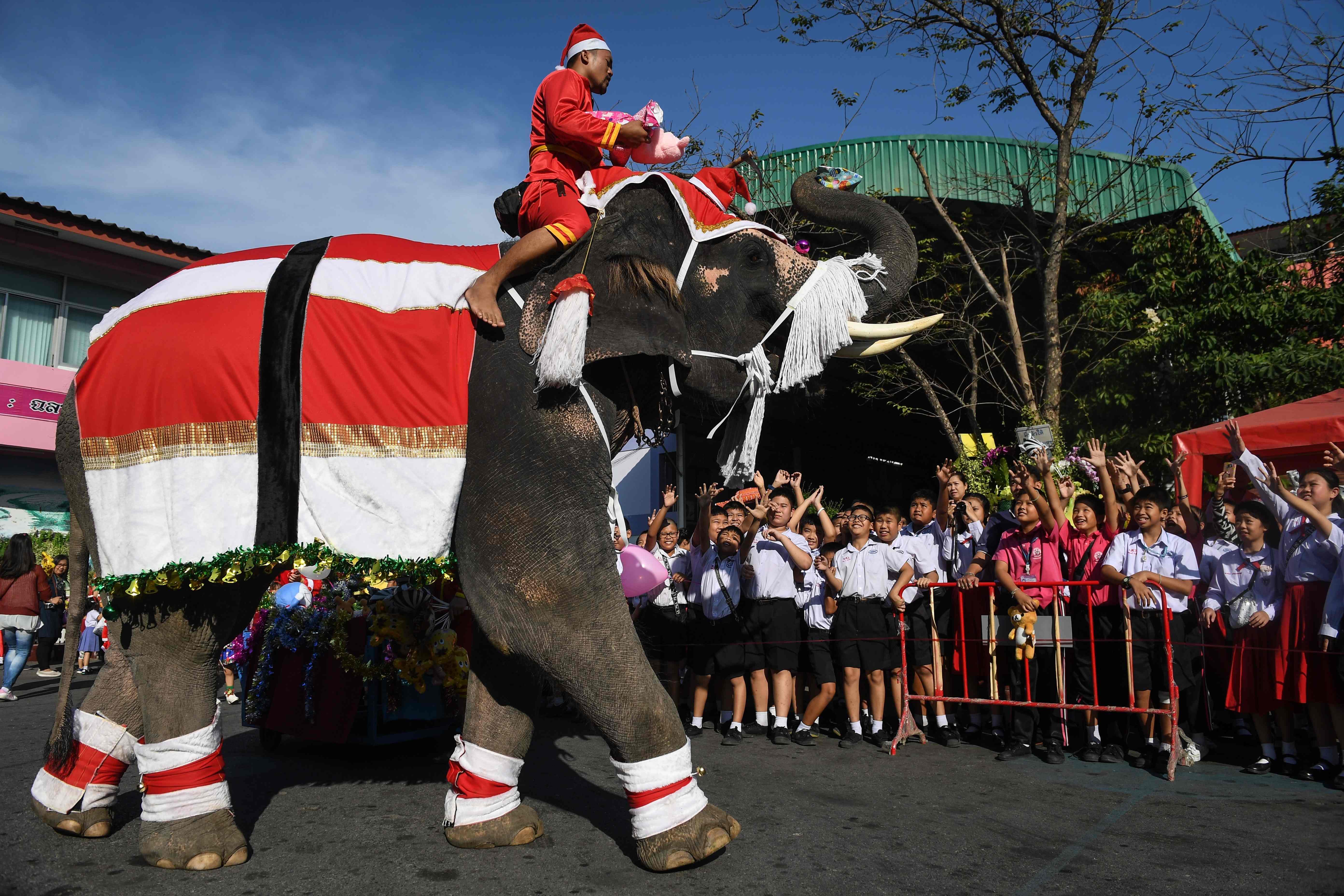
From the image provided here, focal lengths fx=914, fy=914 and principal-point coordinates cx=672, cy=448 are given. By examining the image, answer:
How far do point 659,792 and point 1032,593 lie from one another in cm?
426

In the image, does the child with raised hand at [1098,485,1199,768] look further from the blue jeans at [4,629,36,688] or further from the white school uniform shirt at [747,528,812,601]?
the blue jeans at [4,629,36,688]

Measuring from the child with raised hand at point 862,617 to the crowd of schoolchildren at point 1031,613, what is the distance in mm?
15

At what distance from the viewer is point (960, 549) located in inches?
294

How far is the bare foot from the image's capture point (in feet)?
11.5

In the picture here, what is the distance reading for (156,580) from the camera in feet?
10.7

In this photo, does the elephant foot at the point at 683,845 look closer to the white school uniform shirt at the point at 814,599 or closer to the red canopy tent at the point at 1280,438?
the white school uniform shirt at the point at 814,599

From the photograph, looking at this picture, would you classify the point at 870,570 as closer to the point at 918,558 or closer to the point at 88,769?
the point at 918,558

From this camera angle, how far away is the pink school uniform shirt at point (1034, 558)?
21.6ft

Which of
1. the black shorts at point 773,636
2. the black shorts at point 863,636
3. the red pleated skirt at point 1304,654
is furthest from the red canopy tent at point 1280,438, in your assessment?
the black shorts at point 773,636

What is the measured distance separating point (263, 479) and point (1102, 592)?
551 centimetres

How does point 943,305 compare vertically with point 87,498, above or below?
above

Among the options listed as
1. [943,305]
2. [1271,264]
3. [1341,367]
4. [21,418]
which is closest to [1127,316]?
[1271,264]

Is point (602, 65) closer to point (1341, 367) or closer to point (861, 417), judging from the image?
point (1341, 367)

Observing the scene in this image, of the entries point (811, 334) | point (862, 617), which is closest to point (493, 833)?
point (811, 334)
